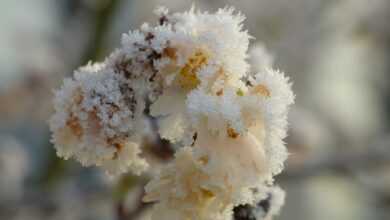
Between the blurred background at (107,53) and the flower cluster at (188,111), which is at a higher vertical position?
the blurred background at (107,53)

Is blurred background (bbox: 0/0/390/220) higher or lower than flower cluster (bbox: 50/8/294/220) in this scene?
higher

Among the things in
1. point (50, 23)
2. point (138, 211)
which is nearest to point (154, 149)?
point (138, 211)

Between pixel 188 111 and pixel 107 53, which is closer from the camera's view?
pixel 188 111

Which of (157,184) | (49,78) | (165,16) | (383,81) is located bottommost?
(157,184)

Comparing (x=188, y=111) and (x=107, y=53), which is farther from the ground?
(x=107, y=53)

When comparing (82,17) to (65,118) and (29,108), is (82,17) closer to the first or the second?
(29,108)
